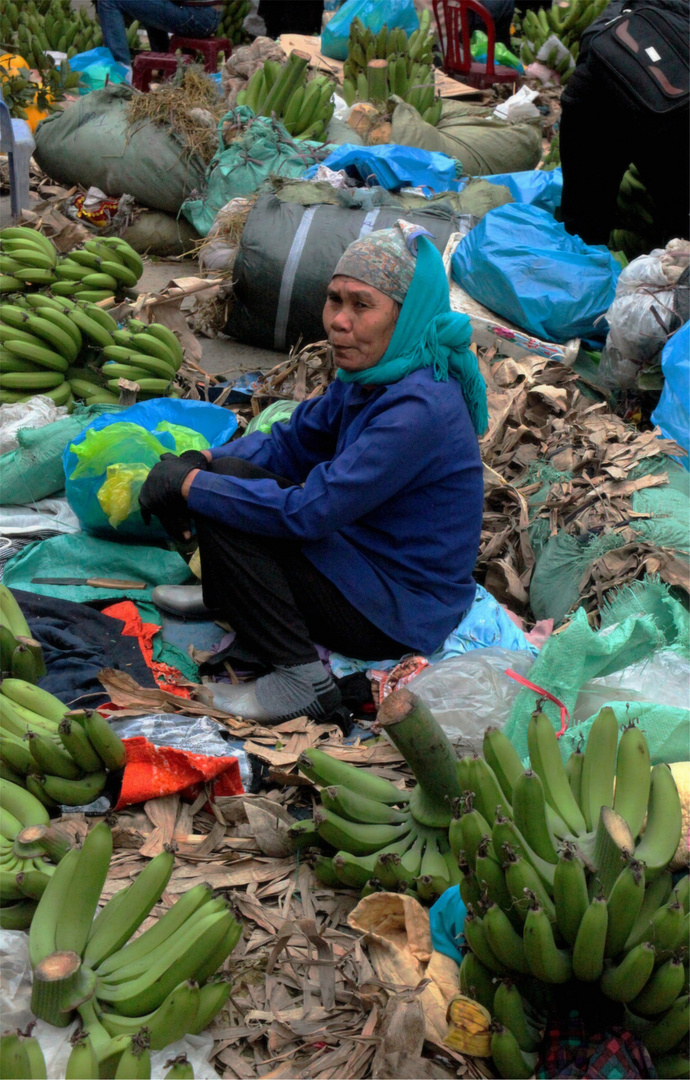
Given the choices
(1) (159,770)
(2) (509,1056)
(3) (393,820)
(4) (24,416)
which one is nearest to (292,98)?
(4) (24,416)

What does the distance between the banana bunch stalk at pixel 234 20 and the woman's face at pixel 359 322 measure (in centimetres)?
1039

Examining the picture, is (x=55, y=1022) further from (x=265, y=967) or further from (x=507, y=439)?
(x=507, y=439)

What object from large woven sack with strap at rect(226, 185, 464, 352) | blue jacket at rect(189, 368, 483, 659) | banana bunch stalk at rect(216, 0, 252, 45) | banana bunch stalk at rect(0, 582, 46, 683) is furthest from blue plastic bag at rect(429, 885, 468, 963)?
banana bunch stalk at rect(216, 0, 252, 45)

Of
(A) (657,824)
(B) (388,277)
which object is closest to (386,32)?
(B) (388,277)

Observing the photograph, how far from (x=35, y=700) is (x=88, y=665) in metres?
0.45

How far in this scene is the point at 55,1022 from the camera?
1743 mm

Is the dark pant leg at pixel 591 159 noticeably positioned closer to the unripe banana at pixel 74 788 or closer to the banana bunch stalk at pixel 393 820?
the banana bunch stalk at pixel 393 820

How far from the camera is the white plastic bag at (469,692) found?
9.02 ft

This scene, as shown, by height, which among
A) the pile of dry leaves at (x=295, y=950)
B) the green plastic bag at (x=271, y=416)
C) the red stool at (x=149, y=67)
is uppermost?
the red stool at (x=149, y=67)

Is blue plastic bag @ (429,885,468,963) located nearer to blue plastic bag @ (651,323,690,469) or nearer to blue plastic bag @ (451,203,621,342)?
blue plastic bag @ (651,323,690,469)

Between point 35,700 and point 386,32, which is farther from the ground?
point 386,32

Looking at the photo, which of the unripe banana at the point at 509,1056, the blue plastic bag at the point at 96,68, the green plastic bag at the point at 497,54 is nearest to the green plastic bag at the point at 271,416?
the unripe banana at the point at 509,1056

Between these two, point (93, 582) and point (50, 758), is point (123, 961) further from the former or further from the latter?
point (93, 582)

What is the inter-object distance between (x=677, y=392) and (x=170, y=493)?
237 cm
